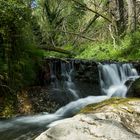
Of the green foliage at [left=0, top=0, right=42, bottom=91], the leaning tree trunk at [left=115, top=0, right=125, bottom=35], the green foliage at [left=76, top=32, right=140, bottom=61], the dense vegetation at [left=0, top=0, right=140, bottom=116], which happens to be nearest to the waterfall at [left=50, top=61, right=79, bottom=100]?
the dense vegetation at [left=0, top=0, right=140, bottom=116]

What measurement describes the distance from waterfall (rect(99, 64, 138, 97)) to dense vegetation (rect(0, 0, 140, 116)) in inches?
89.7

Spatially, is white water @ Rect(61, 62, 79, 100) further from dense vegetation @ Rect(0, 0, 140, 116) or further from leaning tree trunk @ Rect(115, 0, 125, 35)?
leaning tree trunk @ Rect(115, 0, 125, 35)

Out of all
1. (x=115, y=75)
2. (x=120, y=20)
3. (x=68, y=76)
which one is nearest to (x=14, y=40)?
(x=68, y=76)

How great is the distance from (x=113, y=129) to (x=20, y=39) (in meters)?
6.08

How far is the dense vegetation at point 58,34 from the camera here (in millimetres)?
9531

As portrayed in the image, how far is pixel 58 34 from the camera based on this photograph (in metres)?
20.9

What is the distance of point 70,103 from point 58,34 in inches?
419

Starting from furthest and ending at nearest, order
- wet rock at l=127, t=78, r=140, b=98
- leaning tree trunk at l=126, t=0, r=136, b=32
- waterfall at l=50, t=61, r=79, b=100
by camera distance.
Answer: leaning tree trunk at l=126, t=0, r=136, b=32
waterfall at l=50, t=61, r=79, b=100
wet rock at l=127, t=78, r=140, b=98

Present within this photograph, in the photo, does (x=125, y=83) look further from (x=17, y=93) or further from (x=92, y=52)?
(x=92, y=52)

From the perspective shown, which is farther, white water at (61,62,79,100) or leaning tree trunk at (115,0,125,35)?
leaning tree trunk at (115,0,125,35)

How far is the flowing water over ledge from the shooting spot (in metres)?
7.81

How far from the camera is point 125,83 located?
12484 millimetres

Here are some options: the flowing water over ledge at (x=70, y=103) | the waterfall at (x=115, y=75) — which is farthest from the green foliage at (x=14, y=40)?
the waterfall at (x=115, y=75)

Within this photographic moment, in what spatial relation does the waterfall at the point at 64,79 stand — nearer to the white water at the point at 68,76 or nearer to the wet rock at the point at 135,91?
the white water at the point at 68,76
